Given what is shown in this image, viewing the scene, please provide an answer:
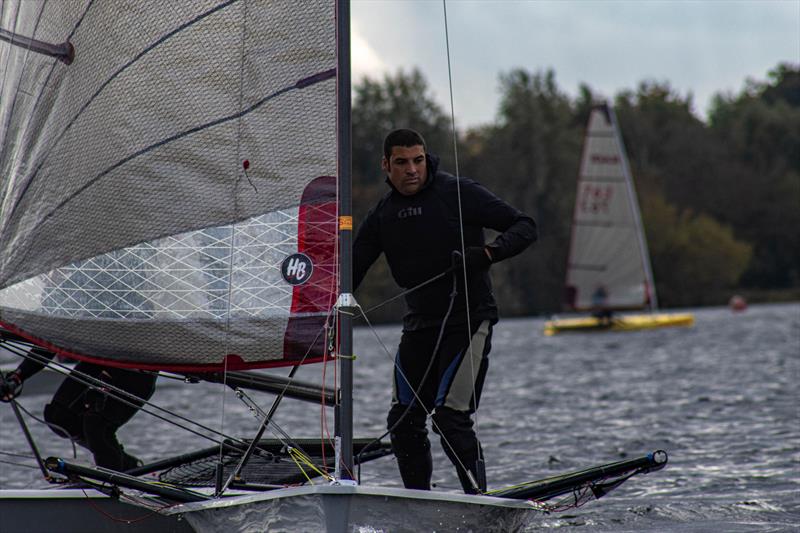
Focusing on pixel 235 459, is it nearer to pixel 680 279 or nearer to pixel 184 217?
pixel 184 217

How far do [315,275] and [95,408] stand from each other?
63.1 inches

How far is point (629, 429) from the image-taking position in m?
10.2

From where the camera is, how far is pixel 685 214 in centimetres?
5759

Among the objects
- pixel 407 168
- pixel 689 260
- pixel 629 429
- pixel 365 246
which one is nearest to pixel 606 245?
pixel 629 429

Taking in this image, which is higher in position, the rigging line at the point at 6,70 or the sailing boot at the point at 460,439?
the rigging line at the point at 6,70

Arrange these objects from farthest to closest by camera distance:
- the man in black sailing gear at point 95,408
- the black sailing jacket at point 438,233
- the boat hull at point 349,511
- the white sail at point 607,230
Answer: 1. the white sail at point 607,230
2. the man in black sailing gear at point 95,408
3. the black sailing jacket at point 438,233
4. the boat hull at point 349,511

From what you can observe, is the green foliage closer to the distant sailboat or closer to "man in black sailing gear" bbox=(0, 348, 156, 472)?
the distant sailboat

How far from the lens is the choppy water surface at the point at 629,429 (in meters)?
6.12

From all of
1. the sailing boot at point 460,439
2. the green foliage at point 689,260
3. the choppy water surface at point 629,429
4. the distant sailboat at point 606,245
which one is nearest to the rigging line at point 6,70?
the sailing boot at point 460,439

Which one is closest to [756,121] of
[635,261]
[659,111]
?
[659,111]

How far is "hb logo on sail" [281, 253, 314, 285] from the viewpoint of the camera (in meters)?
4.68

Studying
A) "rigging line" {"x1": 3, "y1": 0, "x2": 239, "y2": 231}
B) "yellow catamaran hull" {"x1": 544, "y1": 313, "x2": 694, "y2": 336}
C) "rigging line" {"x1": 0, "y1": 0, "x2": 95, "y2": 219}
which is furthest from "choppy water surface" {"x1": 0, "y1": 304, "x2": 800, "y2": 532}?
"yellow catamaran hull" {"x1": 544, "y1": 313, "x2": 694, "y2": 336}

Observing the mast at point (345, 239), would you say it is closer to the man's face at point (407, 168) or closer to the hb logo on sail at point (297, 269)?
the hb logo on sail at point (297, 269)

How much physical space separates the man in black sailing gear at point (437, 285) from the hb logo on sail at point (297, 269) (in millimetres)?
487
